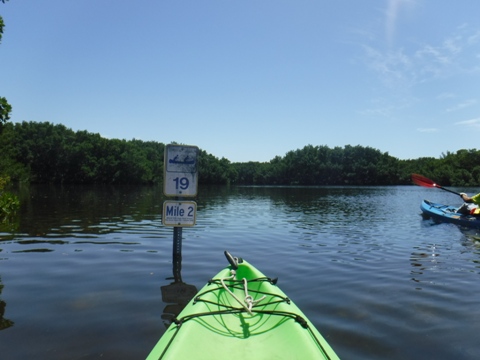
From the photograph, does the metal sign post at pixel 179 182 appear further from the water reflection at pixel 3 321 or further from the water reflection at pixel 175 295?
the water reflection at pixel 3 321

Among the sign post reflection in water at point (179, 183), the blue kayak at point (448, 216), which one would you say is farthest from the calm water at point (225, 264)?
the blue kayak at point (448, 216)

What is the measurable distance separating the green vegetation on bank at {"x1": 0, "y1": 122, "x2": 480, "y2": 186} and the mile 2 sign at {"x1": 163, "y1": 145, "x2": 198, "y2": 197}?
6196 cm

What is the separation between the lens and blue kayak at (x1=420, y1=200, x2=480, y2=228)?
683 inches

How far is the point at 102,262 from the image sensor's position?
8992 mm

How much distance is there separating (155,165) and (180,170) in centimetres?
10305

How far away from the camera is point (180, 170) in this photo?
8.00m

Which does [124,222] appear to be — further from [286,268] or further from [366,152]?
[366,152]

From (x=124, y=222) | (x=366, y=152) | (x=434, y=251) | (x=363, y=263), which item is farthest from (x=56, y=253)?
(x=366, y=152)

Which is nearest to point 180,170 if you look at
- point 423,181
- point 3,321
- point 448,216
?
point 3,321

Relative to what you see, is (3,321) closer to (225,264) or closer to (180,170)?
(180,170)

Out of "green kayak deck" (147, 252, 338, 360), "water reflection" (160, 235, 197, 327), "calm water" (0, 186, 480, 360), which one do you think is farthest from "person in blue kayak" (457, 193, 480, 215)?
"green kayak deck" (147, 252, 338, 360)

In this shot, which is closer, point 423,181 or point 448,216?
point 448,216

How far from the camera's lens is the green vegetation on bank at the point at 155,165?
87125mm

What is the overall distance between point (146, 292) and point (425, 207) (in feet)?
66.5
